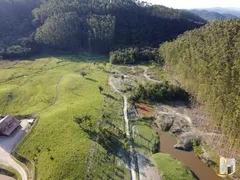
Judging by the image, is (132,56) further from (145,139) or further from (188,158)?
(188,158)

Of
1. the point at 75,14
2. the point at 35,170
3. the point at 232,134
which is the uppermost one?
the point at 75,14

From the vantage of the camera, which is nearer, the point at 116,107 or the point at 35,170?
the point at 35,170

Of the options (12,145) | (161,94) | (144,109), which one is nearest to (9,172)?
(12,145)

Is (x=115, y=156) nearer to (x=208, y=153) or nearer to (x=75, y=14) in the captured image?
(x=208, y=153)

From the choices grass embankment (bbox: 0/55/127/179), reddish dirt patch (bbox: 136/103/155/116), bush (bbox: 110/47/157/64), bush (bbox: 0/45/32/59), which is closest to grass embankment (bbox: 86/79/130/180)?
grass embankment (bbox: 0/55/127/179)

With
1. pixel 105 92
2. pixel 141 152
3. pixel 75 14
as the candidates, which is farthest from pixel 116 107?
pixel 75 14

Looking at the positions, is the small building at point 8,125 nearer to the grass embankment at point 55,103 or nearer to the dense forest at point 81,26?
the grass embankment at point 55,103
